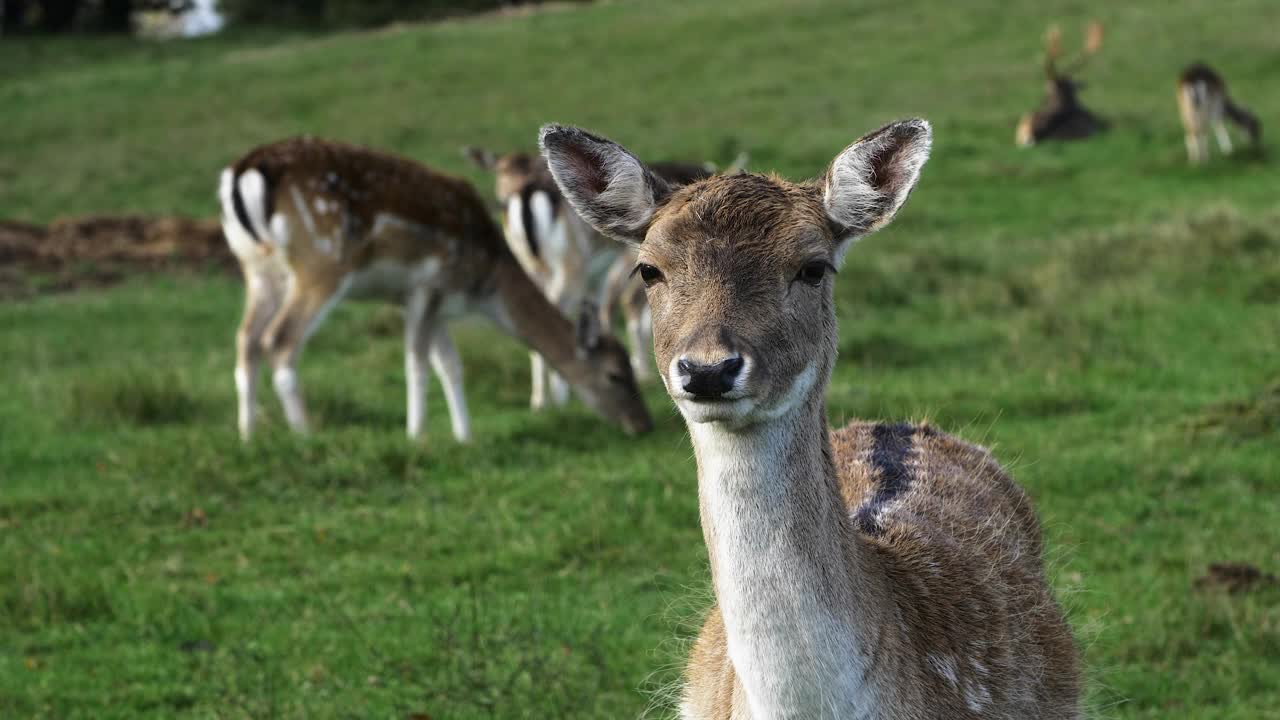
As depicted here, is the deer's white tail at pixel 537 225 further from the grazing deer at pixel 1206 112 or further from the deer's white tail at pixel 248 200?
the grazing deer at pixel 1206 112

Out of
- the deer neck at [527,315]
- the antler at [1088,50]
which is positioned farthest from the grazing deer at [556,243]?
the antler at [1088,50]

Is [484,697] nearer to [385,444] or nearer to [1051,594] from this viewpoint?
[1051,594]

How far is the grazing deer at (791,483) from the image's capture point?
3.22 meters

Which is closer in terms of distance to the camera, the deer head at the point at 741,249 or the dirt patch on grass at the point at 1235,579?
the deer head at the point at 741,249

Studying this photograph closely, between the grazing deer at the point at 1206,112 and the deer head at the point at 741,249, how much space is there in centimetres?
1772

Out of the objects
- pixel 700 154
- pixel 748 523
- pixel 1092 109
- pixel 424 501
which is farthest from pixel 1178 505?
Result: pixel 1092 109

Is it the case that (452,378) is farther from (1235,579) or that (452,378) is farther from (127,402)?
(1235,579)

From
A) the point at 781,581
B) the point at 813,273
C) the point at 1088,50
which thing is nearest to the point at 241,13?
the point at 1088,50

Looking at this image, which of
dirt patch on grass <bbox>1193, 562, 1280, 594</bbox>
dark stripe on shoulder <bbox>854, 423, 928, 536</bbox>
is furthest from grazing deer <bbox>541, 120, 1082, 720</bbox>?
dirt patch on grass <bbox>1193, 562, 1280, 594</bbox>

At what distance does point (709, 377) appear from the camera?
3051 mm

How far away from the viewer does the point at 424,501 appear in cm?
761

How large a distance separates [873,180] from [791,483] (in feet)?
2.41

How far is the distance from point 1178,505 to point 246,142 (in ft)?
60.4

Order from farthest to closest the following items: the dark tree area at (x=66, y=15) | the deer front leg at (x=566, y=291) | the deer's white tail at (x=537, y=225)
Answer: the dark tree area at (x=66, y=15) → the deer front leg at (x=566, y=291) → the deer's white tail at (x=537, y=225)
